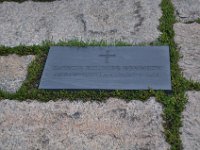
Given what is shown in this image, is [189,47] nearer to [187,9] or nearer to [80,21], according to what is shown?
[187,9]

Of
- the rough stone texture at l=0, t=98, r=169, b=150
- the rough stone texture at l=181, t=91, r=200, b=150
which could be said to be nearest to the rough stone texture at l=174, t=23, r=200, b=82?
the rough stone texture at l=181, t=91, r=200, b=150

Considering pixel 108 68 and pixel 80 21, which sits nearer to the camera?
pixel 108 68

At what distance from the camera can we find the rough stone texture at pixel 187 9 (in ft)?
10.2

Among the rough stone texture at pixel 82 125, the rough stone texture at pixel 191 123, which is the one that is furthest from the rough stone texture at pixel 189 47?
the rough stone texture at pixel 82 125

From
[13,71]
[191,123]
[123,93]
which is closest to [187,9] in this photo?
[123,93]

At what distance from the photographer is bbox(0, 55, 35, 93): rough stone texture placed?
257 cm

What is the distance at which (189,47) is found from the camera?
2764 millimetres

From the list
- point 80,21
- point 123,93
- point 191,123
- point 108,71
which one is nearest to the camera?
point 191,123

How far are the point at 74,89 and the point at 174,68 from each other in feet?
2.14

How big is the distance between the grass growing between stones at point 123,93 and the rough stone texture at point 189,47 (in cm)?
5

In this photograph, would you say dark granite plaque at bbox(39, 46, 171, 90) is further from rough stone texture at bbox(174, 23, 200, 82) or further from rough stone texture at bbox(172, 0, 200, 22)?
rough stone texture at bbox(172, 0, 200, 22)

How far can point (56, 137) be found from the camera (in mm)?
2199

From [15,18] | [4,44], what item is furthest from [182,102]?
[15,18]

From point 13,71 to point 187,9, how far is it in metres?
1.46
